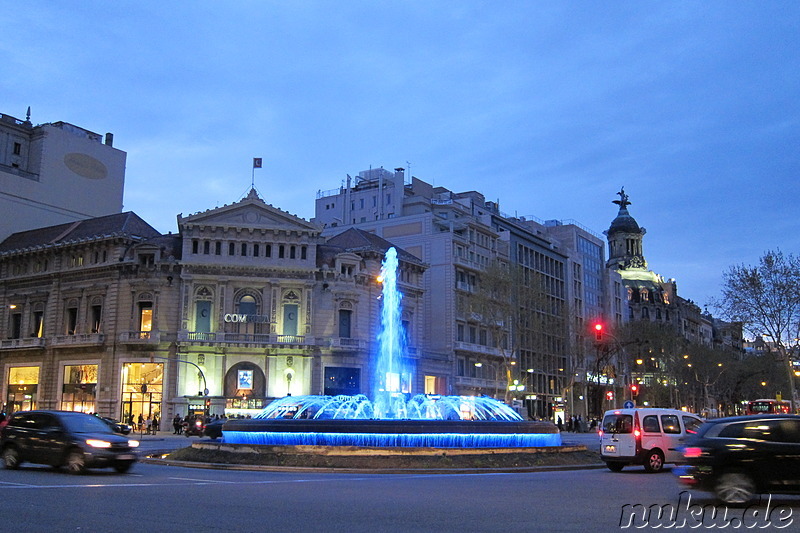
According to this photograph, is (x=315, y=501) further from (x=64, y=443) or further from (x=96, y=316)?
(x=96, y=316)

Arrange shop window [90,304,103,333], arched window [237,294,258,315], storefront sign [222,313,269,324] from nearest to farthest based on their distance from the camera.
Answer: storefront sign [222,313,269,324]
arched window [237,294,258,315]
shop window [90,304,103,333]

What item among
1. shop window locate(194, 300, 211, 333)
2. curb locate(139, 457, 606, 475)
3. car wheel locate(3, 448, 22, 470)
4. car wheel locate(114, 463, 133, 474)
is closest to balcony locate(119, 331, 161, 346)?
shop window locate(194, 300, 211, 333)

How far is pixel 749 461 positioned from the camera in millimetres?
14242

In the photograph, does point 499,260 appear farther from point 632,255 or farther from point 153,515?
point 153,515

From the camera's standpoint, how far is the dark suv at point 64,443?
1970 cm

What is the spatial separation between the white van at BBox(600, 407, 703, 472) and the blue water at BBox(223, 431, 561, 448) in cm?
324

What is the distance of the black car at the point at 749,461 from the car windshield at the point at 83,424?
14.2 m

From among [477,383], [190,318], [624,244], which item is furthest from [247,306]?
[624,244]

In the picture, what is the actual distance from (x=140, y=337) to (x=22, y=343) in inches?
493

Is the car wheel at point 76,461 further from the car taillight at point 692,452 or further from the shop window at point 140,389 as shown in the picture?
the shop window at point 140,389

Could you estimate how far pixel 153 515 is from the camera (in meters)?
12.0

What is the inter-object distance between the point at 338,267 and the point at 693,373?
5186 centimetres

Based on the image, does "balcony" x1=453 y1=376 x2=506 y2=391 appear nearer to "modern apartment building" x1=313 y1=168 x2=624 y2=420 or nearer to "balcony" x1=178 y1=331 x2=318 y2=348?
"modern apartment building" x1=313 y1=168 x2=624 y2=420

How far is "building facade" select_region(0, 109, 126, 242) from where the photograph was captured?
243 feet
